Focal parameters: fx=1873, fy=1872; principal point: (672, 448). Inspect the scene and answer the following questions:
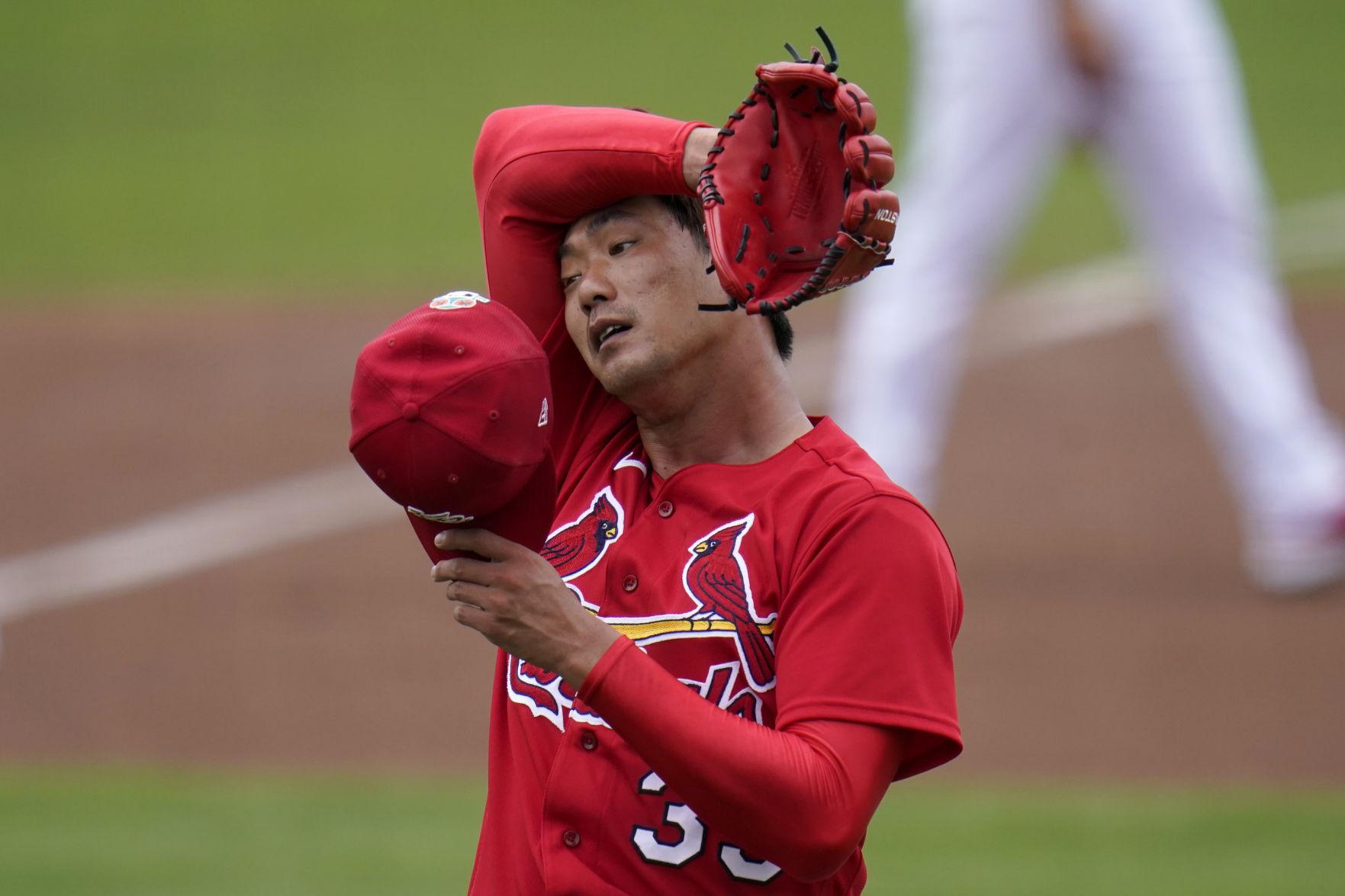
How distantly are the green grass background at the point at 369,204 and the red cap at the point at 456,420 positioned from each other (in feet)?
8.95

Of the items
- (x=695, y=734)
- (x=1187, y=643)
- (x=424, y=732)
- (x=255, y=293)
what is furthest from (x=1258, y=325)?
(x=255, y=293)

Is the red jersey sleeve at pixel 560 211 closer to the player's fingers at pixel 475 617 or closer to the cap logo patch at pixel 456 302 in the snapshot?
the cap logo patch at pixel 456 302

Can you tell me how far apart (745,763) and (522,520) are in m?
0.36

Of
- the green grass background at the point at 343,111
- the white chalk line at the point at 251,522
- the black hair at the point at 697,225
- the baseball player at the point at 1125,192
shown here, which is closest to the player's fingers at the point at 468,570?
the black hair at the point at 697,225

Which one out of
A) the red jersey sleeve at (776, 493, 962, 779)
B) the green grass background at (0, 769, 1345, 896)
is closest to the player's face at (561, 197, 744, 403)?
the red jersey sleeve at (776, 493, 962, 779)

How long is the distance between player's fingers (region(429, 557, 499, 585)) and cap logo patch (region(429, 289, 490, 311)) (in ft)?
0.88

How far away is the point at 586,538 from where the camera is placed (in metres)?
2.26

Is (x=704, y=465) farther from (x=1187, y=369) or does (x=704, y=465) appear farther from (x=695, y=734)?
(x=1187, y=369)

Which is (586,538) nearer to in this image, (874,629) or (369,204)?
(874,629)

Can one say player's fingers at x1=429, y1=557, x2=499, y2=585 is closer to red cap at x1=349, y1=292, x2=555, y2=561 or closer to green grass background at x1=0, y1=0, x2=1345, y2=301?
red cap at x1=349, y1=292, x2=555, y2=561

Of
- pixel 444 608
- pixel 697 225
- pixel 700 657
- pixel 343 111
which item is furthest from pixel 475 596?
pixel 343 111

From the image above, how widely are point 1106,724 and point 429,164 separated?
Answer: 261 inches

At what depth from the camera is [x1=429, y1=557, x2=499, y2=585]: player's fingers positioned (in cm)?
191

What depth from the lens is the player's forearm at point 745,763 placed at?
1.84m
